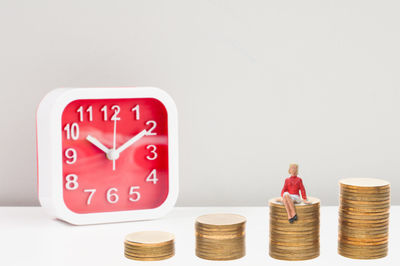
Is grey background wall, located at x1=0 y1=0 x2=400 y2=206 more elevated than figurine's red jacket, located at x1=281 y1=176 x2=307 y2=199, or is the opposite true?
grey background wall, located at x1=0 y1=0 x2=400 y2=206

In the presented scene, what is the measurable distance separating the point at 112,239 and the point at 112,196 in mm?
188

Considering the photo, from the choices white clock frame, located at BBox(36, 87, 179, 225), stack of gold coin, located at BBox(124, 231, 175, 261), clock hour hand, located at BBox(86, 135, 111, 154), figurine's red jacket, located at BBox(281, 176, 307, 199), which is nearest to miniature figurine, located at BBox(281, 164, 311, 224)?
figurine's red jacket, located at BBox(281, 176, 307, 199)

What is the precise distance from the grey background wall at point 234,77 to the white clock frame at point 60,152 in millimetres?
139

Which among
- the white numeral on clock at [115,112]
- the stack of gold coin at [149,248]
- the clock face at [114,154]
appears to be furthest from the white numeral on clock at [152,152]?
the stack of gold coin at [149,248]

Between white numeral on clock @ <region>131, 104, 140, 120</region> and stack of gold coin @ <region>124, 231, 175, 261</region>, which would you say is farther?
white numeral on clock @ <region>131, 104, 140, 120</region>

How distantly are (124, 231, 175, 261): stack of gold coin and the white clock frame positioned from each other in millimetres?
262

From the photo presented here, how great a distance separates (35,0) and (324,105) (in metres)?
0.78

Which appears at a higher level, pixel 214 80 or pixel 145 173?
pixel 214 80

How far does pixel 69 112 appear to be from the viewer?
1361 millimetres

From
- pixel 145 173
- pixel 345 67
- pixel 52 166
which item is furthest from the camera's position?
pixel 345 67

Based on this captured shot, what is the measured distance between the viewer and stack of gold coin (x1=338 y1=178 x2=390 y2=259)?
3.62 feet

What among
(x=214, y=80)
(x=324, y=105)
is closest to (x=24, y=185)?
(x=214, y=80)

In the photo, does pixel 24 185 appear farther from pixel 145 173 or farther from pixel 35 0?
pixel 35 0

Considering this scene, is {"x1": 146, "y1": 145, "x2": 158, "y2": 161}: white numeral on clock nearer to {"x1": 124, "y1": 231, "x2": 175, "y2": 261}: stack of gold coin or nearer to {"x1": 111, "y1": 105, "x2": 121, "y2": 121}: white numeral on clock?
{"x1": 111, "y1": 105, "x2": 121, "y2": 121}: white numeral on clock
